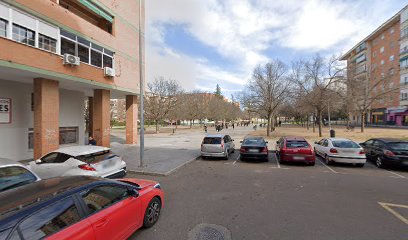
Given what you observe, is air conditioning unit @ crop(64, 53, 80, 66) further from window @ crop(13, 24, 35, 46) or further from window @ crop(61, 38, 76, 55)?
window @ crop(13, 24, 35, 46)

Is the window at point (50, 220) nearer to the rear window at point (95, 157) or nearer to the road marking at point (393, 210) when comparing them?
the rear window at point (95, 157)

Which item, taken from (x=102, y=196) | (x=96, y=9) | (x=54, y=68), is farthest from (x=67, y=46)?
(x=102, y=196)

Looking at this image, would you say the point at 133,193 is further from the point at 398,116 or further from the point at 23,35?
the point at 398,116

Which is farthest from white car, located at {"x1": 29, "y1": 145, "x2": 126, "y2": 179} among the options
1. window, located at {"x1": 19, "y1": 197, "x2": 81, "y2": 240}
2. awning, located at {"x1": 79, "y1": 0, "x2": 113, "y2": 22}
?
awning, located at {"x1": 79, "y1": 0, "x2": 113, "y2": 22}

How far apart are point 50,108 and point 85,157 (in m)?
6.47

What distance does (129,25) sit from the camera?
55.0 feet

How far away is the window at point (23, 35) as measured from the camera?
348 inches

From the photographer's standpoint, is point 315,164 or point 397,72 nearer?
point 315,164

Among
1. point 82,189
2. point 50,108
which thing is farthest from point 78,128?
point 82,189

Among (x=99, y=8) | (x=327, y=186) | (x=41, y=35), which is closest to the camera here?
(x=327, y=186)

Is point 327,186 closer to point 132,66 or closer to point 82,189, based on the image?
point 82,189

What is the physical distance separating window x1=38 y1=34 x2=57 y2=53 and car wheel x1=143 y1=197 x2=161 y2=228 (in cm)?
1005

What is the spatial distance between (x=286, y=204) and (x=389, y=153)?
7412 millimetres

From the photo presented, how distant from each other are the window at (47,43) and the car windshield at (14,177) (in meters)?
7.61
